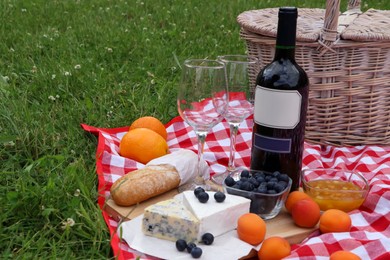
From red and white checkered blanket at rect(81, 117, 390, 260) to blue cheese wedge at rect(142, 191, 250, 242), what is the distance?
3.4 inches

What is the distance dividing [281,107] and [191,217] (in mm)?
424

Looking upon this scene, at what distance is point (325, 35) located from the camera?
206 centimetres

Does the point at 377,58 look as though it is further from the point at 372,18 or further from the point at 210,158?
the point at 210,158

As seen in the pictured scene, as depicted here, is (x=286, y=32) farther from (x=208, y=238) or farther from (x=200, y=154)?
(x=208, y=238)

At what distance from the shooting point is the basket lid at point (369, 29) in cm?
207

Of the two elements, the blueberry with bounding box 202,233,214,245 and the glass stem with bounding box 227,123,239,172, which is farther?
the glass stem with bounding box 227,123,239,172

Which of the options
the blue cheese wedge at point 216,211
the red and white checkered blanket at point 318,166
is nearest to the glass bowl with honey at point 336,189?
the red and white checkered blanket at point 318,166

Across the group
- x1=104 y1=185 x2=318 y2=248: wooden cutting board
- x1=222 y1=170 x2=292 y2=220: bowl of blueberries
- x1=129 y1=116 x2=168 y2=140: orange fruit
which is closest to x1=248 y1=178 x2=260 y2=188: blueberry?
x1=222 y1=170 x2=292 y2=220: bowl of blueberries

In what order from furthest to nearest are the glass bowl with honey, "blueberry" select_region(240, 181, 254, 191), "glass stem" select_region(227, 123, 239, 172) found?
"glass stem" select_region(227, 123, 239, 172)
the glass bowl with honey
"blueberry" select_region(240, 181, 254, 191)

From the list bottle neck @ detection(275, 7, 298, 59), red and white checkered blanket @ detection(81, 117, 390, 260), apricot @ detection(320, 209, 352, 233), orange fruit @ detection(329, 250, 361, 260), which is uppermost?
bottle neck @ detection(275, 7, 298, 59)

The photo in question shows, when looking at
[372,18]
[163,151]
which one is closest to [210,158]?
[163,151]

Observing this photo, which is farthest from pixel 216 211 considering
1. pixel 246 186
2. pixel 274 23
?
pixel 274 23

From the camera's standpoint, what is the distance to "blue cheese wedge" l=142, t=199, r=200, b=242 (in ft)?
4.92

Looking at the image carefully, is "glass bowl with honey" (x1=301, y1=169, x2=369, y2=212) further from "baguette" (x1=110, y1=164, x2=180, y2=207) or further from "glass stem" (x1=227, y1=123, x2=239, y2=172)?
"baguette" (x1=110, y1=164, x2=180, y2=207)
